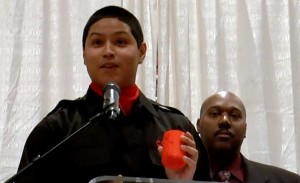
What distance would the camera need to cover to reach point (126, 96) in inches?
46.4

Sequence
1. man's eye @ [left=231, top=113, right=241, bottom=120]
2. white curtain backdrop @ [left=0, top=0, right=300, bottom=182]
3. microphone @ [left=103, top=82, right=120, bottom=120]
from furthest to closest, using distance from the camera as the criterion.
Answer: white curtain backdrop @ [left=0, top=0, right=300, bottom=182] < man's eye @ [left=231, top=113, right=241, bottom=120] < microphone @ [left=103, top=82, right=120, bottom=120]

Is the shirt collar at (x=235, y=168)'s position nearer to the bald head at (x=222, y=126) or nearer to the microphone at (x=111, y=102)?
the bald head at (x=222, y=126)

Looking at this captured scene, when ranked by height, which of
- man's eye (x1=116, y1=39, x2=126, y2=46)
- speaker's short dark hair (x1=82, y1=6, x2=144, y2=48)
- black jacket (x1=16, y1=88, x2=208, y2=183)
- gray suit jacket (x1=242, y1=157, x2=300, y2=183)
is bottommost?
gray suit jacket (x1=242, y1=157, x2=300, y2=183)

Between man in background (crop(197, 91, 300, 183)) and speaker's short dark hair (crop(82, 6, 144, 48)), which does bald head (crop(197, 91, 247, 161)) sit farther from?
speaker's short dark hair (crop(82, 6, 144, 48))

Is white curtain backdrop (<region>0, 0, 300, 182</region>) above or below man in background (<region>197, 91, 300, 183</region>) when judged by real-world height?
above

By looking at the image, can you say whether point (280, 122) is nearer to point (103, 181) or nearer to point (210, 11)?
point (210, 11)

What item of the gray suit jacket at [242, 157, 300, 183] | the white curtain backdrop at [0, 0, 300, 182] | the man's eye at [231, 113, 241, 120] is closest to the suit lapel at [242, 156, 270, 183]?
the gray suit jacket at [242, 157, 300, 183]

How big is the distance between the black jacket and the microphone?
149 mm

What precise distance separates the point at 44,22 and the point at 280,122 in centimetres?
83

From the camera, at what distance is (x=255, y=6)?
76.4 inches

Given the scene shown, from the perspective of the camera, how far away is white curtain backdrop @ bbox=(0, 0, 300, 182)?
174cm

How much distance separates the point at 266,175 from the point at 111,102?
73 cm

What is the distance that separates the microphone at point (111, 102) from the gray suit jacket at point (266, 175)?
0.65 metres

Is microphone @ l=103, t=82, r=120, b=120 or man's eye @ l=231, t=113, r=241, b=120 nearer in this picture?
microphone @ l=103, t=82, r=120, b=120
